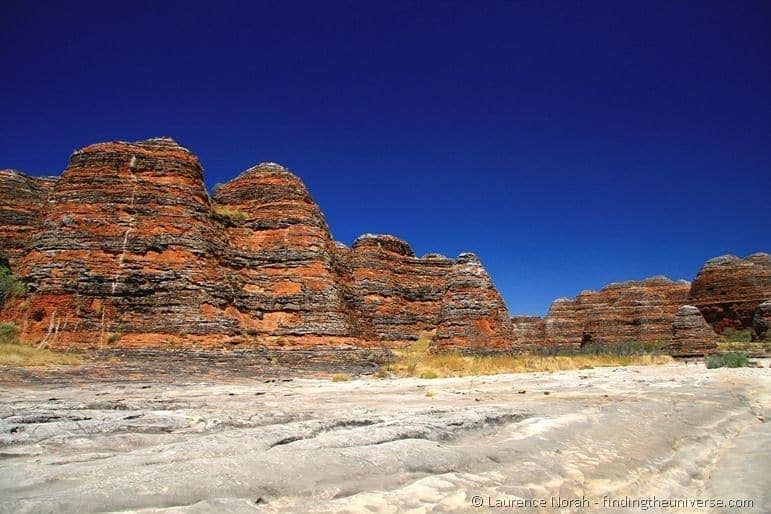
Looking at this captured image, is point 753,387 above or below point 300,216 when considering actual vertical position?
below

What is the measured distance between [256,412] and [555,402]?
5.72 metres

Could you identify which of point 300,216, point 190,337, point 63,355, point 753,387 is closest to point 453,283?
point 300,216

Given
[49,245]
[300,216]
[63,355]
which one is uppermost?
[300,216]

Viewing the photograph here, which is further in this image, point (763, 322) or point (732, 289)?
point (732, 289)

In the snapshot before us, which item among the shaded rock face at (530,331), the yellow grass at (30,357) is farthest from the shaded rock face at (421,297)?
the shaded rock face at (530,331)

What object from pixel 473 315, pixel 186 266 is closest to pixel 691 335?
pixel 473 315

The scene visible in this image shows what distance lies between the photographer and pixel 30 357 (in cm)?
1766

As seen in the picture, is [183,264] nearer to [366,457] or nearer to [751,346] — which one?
[366,457]

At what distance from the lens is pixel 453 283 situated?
3123 centimetres

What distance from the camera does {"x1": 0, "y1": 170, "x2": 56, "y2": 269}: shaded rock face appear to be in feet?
98.5

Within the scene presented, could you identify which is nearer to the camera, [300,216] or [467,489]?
[467,489]

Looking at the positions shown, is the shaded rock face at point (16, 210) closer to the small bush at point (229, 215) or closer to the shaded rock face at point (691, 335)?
the small bush at point (229, 215)

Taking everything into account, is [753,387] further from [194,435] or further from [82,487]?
[82,487]

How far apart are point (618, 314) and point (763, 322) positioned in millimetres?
10964
